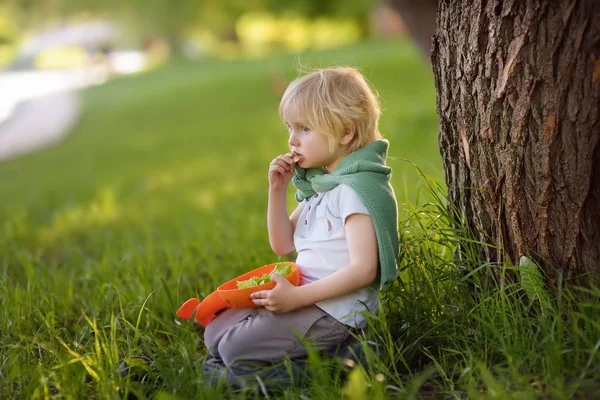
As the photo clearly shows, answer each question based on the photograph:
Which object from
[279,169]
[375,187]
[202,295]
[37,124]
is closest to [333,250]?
[375,187]

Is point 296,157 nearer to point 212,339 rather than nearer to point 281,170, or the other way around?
point 281,170

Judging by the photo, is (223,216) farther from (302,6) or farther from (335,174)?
(302,6)

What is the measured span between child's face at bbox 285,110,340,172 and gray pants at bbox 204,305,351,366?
504mm

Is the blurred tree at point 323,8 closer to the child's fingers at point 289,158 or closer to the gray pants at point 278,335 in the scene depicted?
the child's fingers at point 289,158

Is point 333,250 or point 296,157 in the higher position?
point 296,157

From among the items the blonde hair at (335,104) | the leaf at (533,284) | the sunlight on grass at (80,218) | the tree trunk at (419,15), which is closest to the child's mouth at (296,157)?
the blonde hair at (335,104)

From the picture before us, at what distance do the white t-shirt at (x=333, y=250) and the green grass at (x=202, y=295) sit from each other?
87 millimetres

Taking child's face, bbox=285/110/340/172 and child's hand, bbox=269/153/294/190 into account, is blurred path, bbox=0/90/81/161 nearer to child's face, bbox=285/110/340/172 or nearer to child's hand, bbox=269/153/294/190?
child's hand, bbox=269/153/294/190

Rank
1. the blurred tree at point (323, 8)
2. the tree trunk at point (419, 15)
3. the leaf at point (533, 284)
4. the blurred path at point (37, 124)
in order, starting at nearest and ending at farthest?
1. the leaf at point (533, 284)
2. the tree trunk at point (419, 15)
3. the blurred path at point (37, 124)
4. the blurred tree at point (323, 8)

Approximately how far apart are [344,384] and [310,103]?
36.1 inches

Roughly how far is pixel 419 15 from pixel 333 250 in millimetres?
6742

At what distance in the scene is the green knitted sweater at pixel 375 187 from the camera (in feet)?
7.56

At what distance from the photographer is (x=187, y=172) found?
26.7 ft

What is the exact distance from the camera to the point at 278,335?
230 centimetres
